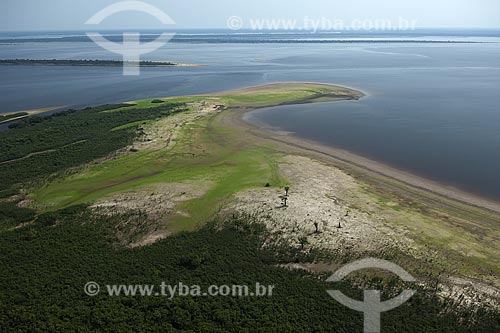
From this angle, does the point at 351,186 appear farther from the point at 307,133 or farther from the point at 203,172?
the point at 307,133

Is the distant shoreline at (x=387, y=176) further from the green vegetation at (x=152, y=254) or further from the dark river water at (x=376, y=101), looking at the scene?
the green vegetation at (x=152, y=254)

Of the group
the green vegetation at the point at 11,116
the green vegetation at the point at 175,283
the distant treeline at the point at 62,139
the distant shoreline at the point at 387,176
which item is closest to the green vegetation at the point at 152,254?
the green vegetation at the point at 175,283

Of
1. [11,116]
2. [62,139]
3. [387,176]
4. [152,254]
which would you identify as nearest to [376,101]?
[387,176]

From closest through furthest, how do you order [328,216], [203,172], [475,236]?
1. [475,236]
2. [328,216]
3. [203,172]

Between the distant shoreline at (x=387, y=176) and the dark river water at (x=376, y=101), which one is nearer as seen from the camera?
the distant shoreline at (x=387, y=176)

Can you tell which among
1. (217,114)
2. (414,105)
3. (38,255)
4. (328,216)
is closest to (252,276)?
(328,216)

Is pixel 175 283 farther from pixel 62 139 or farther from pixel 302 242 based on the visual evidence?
pixel 62 139
